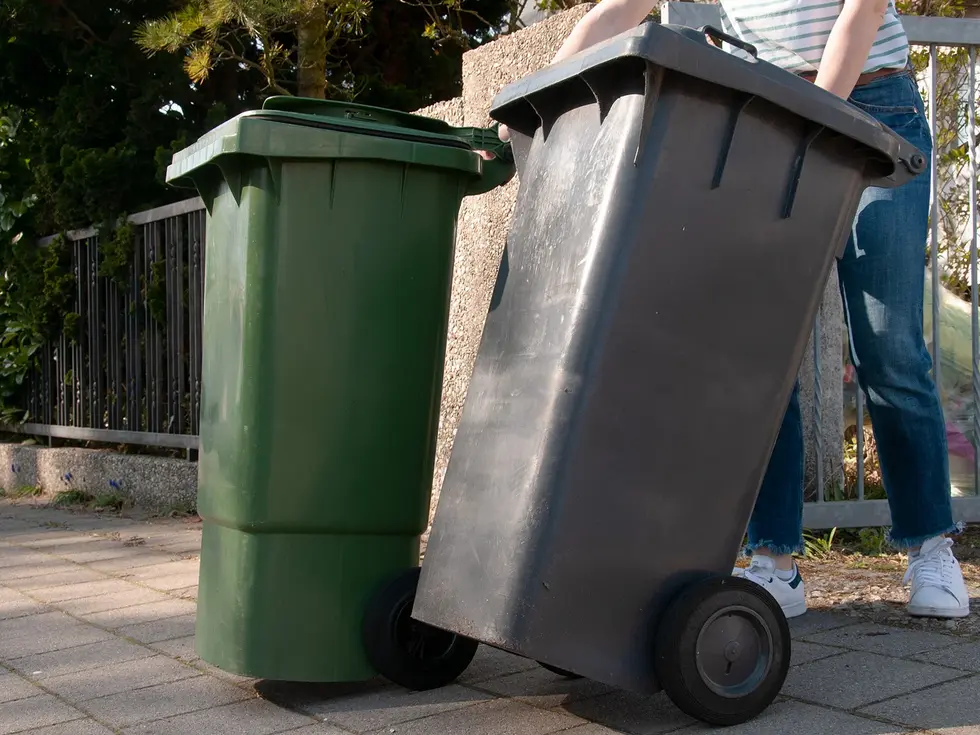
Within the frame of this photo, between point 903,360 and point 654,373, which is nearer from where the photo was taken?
point 654,373

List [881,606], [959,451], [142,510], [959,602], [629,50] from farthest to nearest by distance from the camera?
[142,510], [959,451], [881,606], [959,602], [629,50]

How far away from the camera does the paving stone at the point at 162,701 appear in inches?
101

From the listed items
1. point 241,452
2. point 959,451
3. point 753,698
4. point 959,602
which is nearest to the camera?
point 753,698

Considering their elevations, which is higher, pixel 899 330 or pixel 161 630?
pixel 899 330

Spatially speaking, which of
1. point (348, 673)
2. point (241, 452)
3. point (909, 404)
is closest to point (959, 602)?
point (909, 404)

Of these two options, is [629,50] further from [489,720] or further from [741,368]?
[489,720]

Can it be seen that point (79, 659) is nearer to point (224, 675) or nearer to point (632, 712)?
point (224, 675)

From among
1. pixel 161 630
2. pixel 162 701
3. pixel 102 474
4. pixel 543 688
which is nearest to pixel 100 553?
pixel 161 630

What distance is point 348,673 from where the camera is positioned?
2.58m

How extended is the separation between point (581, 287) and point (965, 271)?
3186 mm

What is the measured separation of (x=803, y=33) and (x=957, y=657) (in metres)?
1.63

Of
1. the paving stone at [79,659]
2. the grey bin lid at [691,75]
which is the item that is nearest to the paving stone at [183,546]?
the paving stone at [79,659]

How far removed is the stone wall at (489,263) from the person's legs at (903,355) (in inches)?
42.4

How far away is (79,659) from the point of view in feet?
10.3
